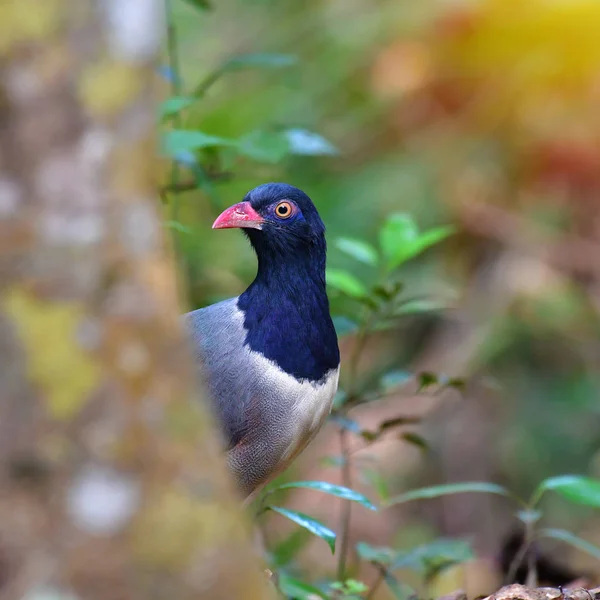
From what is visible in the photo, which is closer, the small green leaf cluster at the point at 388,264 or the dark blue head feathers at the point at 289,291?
the dark blue head feathers at the point at 289,291

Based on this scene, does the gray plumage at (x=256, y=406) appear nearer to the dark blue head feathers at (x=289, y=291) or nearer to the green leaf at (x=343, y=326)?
the dark blue head feathers at (x=289, y=291)

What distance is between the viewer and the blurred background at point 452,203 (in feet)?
26.3

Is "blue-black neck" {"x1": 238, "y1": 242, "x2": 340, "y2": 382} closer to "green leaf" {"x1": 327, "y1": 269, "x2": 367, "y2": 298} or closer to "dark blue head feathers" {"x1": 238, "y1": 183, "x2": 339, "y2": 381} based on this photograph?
"dark blue head feathers" {"x1": 238, "y1": 183, "x2": 339, "y2": 381}

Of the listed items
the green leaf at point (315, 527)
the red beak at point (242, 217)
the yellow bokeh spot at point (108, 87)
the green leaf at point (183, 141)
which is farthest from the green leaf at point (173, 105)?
the yellow bokeh spot at point (108, 87)

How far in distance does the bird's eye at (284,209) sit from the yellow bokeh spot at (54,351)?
2305mm

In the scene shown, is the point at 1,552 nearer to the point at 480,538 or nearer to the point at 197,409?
the point at 197,409

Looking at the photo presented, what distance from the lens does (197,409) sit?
1856mm

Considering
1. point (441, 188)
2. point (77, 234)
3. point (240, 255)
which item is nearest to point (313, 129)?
point (441, 188)

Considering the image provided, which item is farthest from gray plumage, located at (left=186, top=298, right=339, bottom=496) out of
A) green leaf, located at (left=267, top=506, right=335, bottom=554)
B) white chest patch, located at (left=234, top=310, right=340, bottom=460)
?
green leaf, located at (left=267, top=506, right=335, bottom=554)

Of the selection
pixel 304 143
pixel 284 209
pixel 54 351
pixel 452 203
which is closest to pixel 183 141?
pixel 284 209

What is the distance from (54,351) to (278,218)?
7.69 feet

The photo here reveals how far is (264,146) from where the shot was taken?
379 centimetres

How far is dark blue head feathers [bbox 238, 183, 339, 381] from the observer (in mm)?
3793

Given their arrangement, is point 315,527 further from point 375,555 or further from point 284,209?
point 284,209
